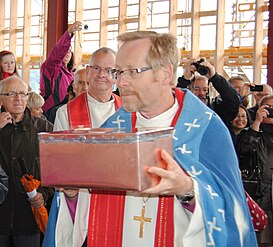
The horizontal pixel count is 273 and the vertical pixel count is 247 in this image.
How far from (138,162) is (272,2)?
18.6 ft

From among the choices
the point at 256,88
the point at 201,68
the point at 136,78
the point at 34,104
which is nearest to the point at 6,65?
the point at 34,104

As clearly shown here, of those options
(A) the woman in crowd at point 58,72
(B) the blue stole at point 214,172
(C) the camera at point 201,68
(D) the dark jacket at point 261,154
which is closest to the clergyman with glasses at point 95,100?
(C) the camera at point 201,68

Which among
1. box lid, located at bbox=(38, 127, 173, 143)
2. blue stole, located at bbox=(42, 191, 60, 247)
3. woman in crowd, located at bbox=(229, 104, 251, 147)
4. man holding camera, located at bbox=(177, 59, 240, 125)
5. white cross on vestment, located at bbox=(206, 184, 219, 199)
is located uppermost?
man holding camera, located at bbox=(177, 59, 240, 125)

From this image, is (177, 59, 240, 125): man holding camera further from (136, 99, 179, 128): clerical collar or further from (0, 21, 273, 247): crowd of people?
(136, 99, 179, 128): clerical collar

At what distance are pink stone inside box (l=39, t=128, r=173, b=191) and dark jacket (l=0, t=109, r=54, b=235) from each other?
1.78 metres

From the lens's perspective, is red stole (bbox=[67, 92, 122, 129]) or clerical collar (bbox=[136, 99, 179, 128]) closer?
clerical collar (bbox=[136, 99, 179, 128])

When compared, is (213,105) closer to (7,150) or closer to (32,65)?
(7,150)

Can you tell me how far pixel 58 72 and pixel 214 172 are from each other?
3639mm

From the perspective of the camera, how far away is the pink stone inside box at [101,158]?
1.77 m

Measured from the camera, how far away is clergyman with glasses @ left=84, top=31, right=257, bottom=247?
2242mm

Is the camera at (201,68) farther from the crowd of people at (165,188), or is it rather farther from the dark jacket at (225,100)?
the crowd of people at (165,188)

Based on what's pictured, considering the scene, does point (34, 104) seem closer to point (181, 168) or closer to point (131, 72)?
point (131, 72)

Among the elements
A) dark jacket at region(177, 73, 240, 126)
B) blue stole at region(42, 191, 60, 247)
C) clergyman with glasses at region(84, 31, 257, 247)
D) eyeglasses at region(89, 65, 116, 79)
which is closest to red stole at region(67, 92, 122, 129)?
eyeglasses at region(89, 65, 116, 79)

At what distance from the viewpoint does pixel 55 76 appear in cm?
573
